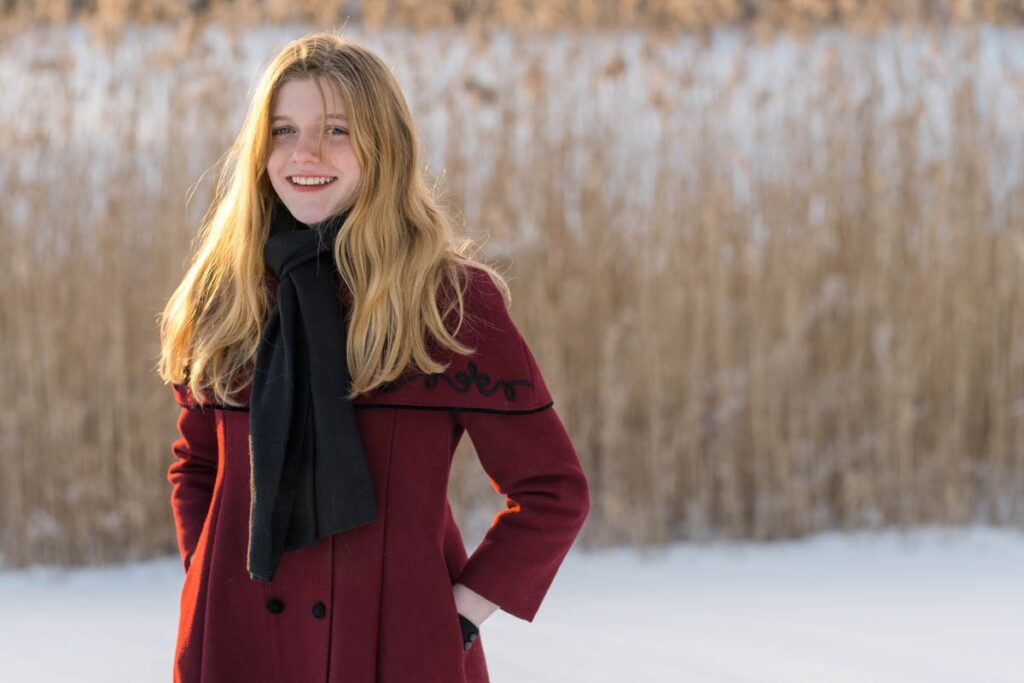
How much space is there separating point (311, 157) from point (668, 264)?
268 cm

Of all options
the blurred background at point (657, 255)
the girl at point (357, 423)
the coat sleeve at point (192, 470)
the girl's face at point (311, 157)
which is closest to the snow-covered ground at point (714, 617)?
the blurred background at point (657, 255)

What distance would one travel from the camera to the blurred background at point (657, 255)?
377 cm

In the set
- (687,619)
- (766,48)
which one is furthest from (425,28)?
(687,619)

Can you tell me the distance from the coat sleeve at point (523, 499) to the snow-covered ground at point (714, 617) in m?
1.57

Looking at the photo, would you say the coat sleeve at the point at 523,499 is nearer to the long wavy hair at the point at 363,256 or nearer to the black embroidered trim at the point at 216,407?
the long wavy hair at the point at 363,256

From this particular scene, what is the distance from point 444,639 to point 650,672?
1692mm

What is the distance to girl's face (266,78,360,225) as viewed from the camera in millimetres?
1409

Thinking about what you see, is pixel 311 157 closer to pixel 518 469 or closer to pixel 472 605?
pixel 518 469

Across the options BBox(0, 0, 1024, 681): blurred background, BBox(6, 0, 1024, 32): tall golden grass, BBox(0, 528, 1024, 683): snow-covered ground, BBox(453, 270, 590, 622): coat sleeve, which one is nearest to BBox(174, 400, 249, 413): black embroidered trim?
BBox(453, 270, 590, 622): coat sleeve

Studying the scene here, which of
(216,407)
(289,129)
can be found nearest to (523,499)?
(216,407)

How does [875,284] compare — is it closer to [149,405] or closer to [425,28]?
[425,28]

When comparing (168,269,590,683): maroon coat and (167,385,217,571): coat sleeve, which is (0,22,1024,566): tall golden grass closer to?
(167,385,217,571): coat sleeve

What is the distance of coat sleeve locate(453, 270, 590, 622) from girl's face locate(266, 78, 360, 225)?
0.20 metres

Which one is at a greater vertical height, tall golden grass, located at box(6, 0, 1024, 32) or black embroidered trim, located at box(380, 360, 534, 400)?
tall golden grass, located at box(6, 0, 1024, 32)
